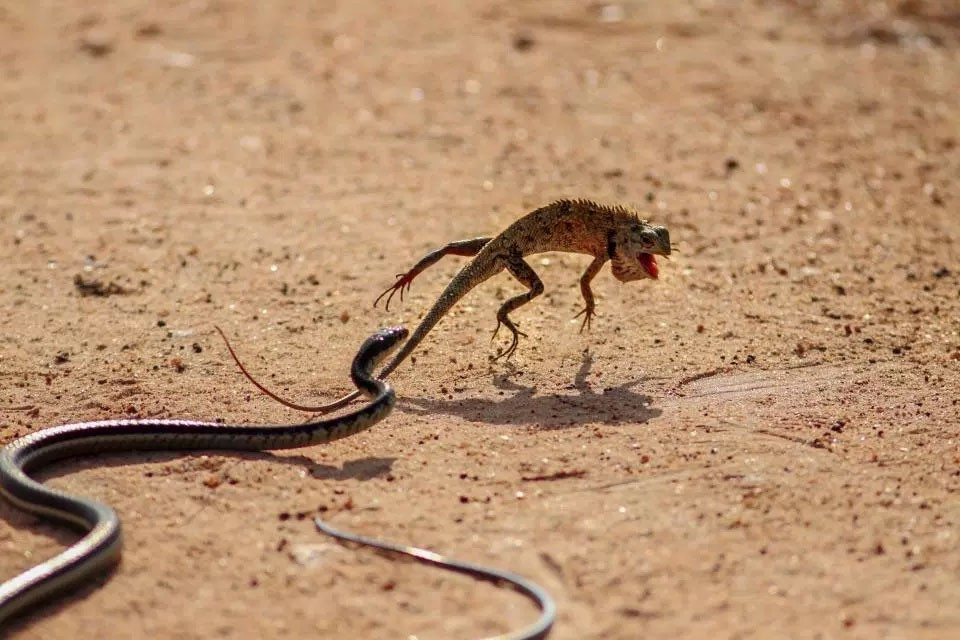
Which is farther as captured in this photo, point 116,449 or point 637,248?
point 637,248

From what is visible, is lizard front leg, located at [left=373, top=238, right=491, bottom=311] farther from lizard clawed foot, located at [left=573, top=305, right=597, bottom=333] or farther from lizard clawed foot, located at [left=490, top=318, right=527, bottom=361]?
lizard clawed foot, located at [left=573, top=305, right=597, bottom=333]

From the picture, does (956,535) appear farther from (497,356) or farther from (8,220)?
(8,220)

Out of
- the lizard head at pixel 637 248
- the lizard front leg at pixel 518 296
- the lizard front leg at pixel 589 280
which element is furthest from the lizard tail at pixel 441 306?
the lizard head at pixel 637 248

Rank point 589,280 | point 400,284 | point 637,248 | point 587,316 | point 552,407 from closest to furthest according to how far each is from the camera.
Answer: point 552,407 → point 637,248 → point 589,280 → point 587,316 → point 400,284

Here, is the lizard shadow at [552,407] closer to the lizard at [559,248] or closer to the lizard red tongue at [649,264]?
the lizard at [559,248]

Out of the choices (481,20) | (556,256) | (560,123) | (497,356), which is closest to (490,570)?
(497,356)

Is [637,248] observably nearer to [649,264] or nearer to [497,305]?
[649,264]

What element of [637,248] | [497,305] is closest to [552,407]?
[637,248]

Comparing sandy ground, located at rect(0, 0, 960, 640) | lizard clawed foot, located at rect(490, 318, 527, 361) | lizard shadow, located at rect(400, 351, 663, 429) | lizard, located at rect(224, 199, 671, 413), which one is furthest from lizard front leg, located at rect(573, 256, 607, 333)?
lizard shadow, located at rect(400, 351, 663, 429)
